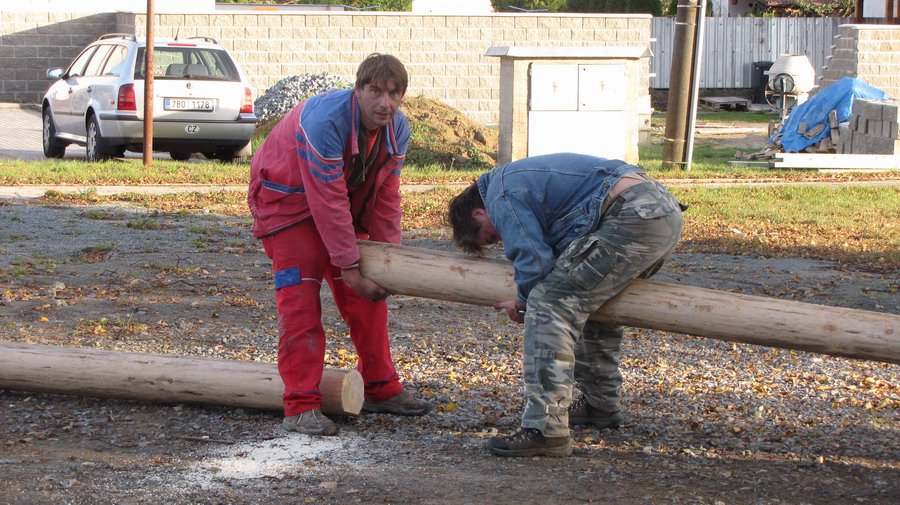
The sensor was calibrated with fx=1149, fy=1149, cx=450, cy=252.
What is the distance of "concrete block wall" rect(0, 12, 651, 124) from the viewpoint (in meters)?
23.6

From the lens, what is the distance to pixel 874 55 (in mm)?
22531

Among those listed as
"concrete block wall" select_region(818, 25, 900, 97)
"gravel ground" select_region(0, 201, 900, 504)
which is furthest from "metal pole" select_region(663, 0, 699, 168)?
"gravel ground" select_region(0, 201, 900, 504)

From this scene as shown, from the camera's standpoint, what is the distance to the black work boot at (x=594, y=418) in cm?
529

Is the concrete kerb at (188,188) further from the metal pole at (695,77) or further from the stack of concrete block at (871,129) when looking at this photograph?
the stack of concrete block at (871,129)

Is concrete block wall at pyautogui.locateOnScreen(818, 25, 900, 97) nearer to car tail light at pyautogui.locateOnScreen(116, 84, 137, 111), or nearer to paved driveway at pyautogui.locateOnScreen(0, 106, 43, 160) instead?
car tail light at pyautogui.locateOnScreen(116, 84, 137, 111)

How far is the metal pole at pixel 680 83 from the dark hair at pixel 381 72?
1155cm

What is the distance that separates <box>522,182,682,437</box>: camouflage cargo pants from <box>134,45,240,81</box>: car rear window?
12013 mm

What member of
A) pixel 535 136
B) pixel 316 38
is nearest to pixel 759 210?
pixel 535 136

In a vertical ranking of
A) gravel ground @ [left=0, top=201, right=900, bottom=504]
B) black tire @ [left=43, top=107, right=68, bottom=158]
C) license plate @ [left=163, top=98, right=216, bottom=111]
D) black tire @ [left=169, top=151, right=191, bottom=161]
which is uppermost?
license plate @ [left=163, top=98, right=216, bottom=111]

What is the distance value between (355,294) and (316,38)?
19363mm

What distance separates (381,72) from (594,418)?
186 cm

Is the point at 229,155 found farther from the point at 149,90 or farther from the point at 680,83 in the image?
the point at 680,83

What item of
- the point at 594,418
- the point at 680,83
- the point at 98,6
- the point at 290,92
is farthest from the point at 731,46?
the point at 594,418

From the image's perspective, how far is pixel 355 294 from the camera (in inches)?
211
